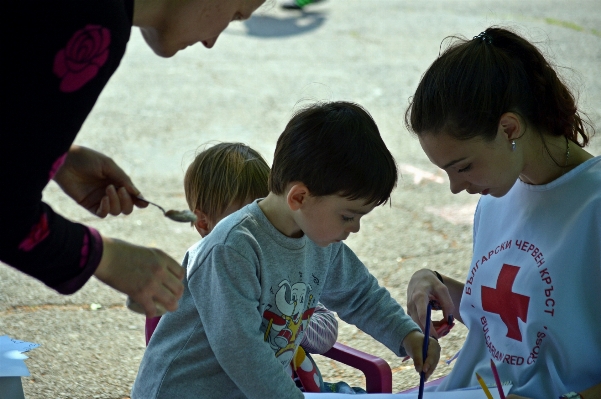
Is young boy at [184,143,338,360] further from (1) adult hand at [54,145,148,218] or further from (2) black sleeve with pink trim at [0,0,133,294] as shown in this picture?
(2) black sleeve with pink trim at [0,0,133,294]

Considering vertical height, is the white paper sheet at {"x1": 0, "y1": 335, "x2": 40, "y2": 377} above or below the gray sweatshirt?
below

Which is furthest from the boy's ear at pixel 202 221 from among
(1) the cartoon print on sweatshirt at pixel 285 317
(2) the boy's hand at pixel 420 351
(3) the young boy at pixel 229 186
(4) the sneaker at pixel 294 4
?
(4) the sneaker at pixel 294 4

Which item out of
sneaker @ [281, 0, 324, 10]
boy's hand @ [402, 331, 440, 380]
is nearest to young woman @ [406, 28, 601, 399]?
boy's hand @ [402, 331, 440, 380]

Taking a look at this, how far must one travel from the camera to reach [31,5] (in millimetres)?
1070

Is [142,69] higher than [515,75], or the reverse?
[515,75]

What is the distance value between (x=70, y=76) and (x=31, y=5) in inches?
4.2

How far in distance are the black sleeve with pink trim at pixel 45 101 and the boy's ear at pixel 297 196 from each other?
0.52m

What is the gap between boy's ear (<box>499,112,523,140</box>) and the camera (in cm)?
170

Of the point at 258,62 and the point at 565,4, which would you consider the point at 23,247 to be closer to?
the point at 258,62

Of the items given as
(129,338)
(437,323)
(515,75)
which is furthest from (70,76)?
(129,338)

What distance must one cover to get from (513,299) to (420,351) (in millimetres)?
238

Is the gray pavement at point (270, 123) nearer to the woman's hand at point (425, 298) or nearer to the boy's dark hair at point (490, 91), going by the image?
the boy's dark hair at point (490, 91)

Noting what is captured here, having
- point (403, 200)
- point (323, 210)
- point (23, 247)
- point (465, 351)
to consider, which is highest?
point (23, 247)

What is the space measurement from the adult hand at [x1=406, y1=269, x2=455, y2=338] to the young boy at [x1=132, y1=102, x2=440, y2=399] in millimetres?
291
